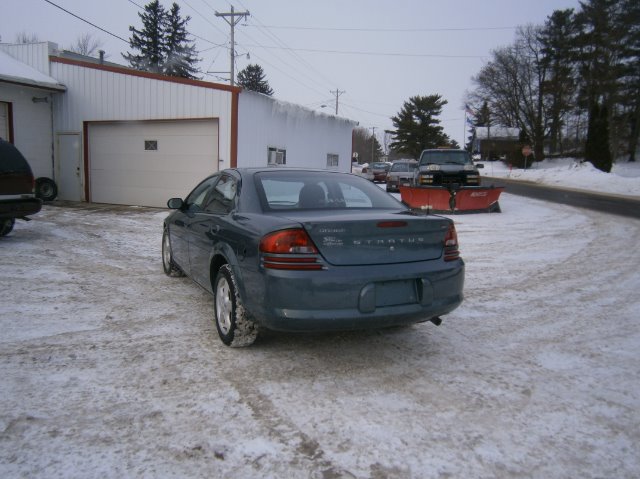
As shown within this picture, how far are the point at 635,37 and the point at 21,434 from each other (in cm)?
5432

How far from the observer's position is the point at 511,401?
10.4ft

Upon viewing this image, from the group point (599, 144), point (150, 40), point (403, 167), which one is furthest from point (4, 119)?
point (150, 40)

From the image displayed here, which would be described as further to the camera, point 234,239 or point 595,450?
point 234,239

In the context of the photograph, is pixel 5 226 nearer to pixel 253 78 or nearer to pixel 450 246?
pixel 450 246

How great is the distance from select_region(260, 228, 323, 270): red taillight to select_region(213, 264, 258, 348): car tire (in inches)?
23.4

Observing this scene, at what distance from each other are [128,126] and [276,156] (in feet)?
15.5

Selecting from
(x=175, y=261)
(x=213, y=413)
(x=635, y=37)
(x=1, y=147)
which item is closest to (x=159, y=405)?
(x=213, y=413)

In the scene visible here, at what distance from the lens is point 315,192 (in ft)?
13.8

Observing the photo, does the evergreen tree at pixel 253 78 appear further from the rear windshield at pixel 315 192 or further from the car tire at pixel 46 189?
the rear windshield at pixel 315 192

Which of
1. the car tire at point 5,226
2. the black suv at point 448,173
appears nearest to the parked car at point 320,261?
the car tire at point 5,226

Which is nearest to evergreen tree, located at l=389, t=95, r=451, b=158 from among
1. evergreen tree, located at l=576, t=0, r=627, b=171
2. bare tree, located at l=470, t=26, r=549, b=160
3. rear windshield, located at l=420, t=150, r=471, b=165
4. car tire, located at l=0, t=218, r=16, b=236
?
bare tree, located at l=470, t=26, r=549, b=160

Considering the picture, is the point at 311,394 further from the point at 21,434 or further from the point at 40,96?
the point at 40,96

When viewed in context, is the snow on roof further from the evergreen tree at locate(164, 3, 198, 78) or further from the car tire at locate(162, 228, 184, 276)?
the evergreen tree at locate(164, 3, 198, 78)

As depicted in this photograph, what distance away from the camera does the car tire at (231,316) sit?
3780mm
